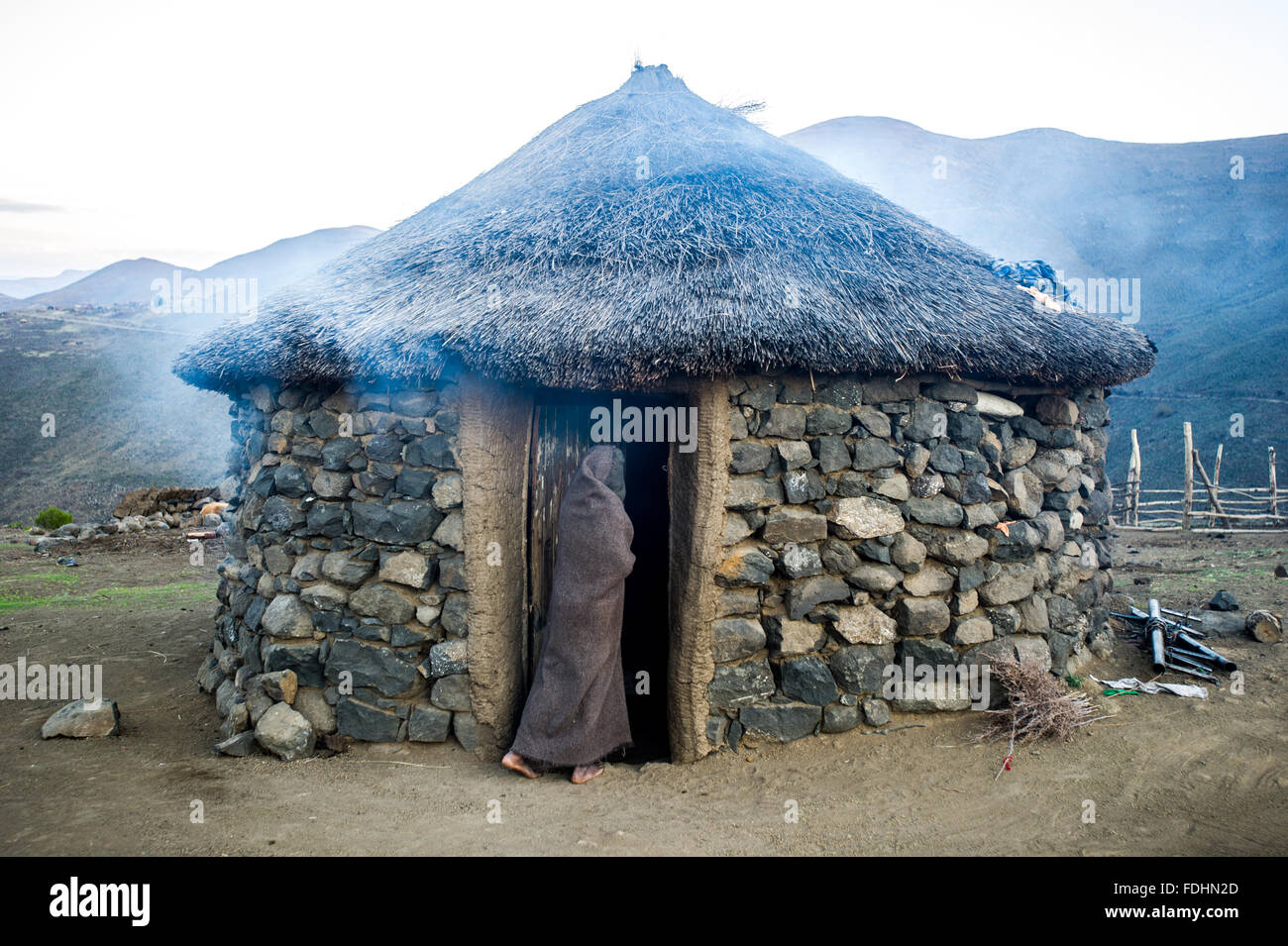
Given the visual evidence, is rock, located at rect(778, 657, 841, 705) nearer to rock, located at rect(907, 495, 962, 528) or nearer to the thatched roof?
rock, located at rect(907, 495, 962, 528)

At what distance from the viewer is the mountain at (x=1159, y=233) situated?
2242cm

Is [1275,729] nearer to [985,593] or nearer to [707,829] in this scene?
[985,593]

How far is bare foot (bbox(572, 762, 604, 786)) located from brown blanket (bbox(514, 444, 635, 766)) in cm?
6

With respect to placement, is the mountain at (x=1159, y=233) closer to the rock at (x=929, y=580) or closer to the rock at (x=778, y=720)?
the rock at (x=929, y=580)

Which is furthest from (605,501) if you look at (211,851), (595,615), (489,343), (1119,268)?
(1119,268)

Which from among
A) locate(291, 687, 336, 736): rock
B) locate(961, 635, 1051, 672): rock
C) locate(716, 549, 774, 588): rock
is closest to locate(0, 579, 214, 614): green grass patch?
locate(291, 687, 336, 736): rock

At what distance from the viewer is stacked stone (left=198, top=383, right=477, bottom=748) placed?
415cm

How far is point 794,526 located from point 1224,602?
4.26 m

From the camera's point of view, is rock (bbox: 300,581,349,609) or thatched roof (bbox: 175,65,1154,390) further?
rock (bbox: 300,581,349,609)

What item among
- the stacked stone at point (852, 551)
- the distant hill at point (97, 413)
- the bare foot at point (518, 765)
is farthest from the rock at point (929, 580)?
the distant hill at point (97, 413)

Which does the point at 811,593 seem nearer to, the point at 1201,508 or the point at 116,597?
the point at 116,597

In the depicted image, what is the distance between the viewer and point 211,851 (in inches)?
123

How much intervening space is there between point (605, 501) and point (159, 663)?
4269mm

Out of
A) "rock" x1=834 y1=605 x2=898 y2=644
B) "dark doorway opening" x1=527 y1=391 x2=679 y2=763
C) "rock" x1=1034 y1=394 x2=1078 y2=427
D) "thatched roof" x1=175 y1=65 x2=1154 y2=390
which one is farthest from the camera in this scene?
"rock" x1=1034 y1=394 x2=1078 y2=427
